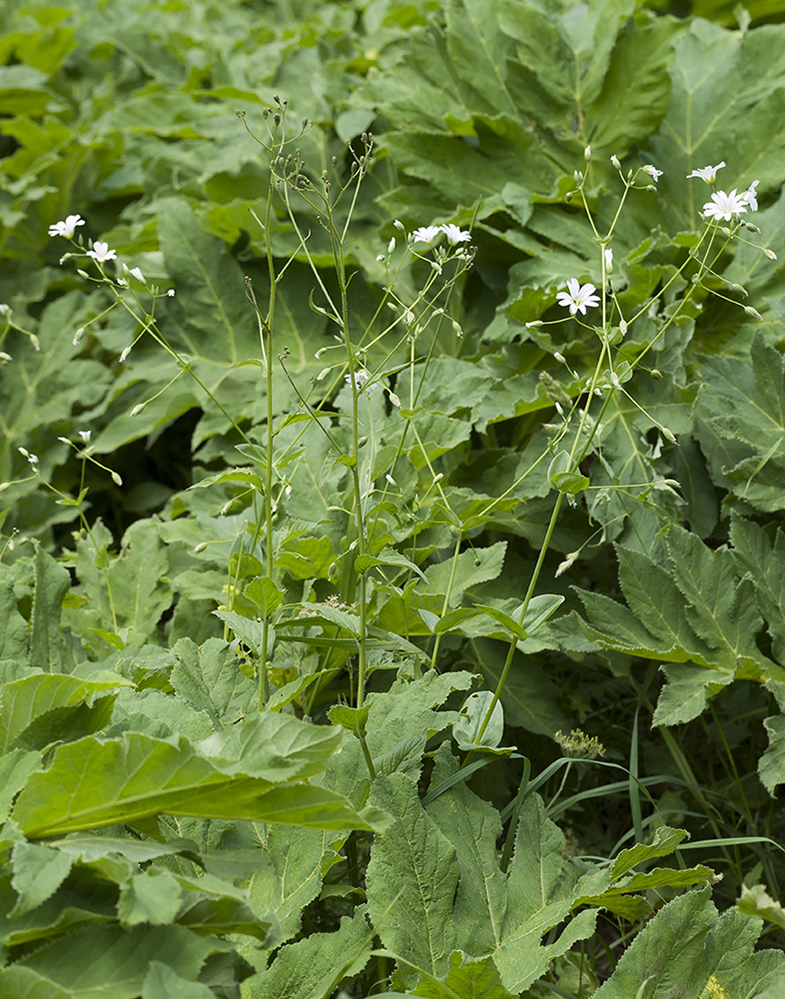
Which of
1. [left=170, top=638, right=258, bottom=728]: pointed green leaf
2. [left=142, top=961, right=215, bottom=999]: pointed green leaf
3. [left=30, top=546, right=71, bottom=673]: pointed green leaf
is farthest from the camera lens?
[left=30, top=546, right=71, bottom=673]: pointed green leaf

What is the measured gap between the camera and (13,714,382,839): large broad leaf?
3.11ft

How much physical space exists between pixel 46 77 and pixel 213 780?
10.2 feet

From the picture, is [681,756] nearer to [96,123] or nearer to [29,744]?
[29,744]

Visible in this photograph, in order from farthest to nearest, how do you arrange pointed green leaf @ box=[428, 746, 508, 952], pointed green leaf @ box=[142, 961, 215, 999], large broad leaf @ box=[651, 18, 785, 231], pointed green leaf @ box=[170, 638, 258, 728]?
large broad leaf @ box=[651, 18, 785, 231]
pointed green leaf @ box=[170, 638, 258, 728]
pointed green leaf @ box=[428, 746, 508, 952]
pointed green leaf @ box=[142, 961, 215, 999]

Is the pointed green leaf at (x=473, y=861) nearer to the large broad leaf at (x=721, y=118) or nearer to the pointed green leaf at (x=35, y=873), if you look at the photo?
the pointed green leaf at (x=35, y=873)

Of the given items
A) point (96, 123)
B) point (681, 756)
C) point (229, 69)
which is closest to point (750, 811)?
point (681, 756)

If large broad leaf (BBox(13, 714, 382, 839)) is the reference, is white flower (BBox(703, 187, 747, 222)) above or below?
above

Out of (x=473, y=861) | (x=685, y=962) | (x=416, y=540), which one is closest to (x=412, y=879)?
(x=473, y=861)

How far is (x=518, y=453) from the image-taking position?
186cm

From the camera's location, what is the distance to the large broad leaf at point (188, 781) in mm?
949

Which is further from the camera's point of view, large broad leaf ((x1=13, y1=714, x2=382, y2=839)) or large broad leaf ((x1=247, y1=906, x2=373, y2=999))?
large broad leaf ((x1=247, y1=906, x2=373, y2=999))

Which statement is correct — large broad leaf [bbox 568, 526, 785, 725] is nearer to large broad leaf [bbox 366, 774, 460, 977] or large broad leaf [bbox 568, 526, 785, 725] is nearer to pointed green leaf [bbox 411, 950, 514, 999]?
large broad leaf [bbox 366, 774, 460, 977]

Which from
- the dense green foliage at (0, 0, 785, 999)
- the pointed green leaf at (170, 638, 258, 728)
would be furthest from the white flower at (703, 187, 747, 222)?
the pointed green leaf at (170, 638, 258, 728)

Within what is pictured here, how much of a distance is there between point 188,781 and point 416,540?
31.1 inches
